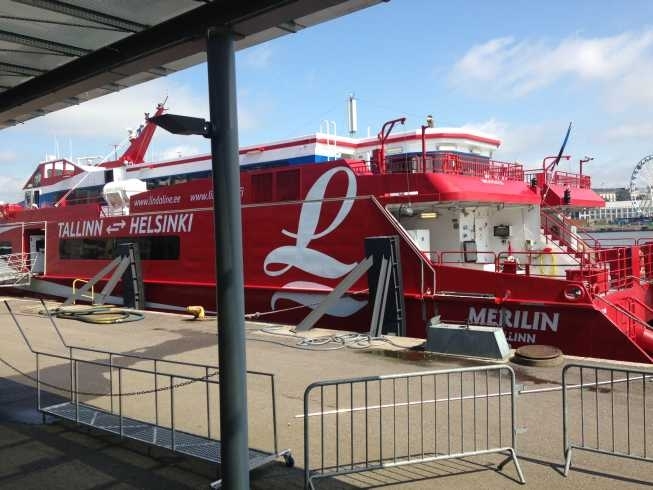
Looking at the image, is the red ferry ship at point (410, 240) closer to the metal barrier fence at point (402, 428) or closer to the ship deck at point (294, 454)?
the ship deck at point (294, 454)

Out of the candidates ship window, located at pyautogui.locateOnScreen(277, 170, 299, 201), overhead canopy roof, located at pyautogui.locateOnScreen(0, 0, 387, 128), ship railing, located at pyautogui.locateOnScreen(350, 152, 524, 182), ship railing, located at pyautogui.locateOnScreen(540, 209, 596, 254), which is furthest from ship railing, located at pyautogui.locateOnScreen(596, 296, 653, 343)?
overhead canopy roof, located at pyautogui.locateOnScreen(0, 0, 387, 128)

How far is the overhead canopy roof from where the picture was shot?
130 inches

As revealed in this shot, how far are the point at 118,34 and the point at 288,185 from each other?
9.01 m

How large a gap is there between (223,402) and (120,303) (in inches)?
573

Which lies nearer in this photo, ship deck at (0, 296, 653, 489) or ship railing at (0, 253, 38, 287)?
ship deck at (0, 296, 653, 489)

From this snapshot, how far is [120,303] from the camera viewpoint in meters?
17.0

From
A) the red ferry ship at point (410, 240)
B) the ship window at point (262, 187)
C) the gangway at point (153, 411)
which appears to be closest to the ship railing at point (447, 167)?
the red ferry ship at point (410, 240)

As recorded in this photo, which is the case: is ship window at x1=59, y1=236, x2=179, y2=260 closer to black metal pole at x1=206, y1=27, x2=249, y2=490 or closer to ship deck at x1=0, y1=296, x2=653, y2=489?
ship deck at x1=0, y1=296, x2=653, y2=489

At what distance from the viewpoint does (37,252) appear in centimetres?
2048

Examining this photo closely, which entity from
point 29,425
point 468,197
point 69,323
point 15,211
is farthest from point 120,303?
point 29,425

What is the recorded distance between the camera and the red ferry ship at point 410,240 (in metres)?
10.0

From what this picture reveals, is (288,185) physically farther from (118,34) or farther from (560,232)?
(118,34)

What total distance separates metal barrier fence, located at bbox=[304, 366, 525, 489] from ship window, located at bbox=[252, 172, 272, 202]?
6.83 metres

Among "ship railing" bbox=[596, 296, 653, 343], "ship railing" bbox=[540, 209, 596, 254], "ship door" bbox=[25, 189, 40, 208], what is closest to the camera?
"ship railing" bbox=[596, 296, 653, 343]
